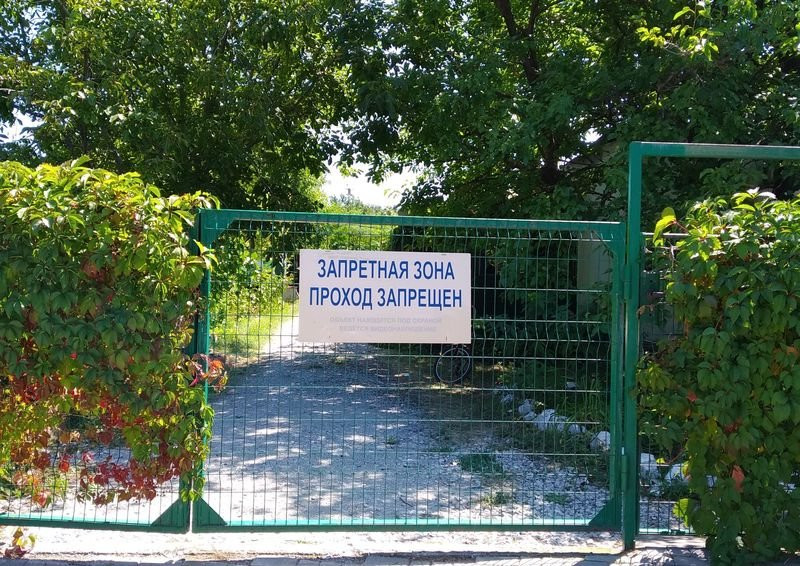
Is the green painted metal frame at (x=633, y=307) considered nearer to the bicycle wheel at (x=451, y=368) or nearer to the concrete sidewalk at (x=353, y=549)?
the concrete sidewalk at (x=353, y=549)

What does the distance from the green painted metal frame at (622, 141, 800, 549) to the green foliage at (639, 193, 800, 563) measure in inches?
9.3

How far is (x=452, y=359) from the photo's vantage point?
5293mm

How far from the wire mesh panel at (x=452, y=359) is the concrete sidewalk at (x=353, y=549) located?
147 millimetres

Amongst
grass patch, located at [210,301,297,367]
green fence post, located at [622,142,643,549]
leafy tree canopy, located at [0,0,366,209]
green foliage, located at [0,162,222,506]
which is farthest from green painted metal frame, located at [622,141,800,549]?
leafy tree canopy, located at [0,0,366,209]

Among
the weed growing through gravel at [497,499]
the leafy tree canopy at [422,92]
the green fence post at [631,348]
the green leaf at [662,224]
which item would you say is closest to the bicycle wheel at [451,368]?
the weed growing through gravel at [497,499]

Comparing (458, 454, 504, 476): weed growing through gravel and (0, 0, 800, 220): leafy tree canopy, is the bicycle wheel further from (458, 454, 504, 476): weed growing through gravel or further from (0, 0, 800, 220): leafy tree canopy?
(0, 0, 800, 220): leafy tree canopy

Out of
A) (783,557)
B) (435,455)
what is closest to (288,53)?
(435,455)

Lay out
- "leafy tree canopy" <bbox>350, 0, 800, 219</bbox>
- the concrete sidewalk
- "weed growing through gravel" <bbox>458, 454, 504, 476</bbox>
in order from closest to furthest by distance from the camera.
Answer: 1. the concrete sidewalk
2. "weed growing through gravel" <bbox>458, 454, 504, 476</bbox>
3. "leafy tree canopy" <bbox>350, 0, 800, 219</bbox>

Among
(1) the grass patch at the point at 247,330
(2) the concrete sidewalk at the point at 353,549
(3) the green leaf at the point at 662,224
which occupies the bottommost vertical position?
(2) the concrete sidewalk at the point at 353,549

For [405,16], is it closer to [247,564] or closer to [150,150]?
[150,150]

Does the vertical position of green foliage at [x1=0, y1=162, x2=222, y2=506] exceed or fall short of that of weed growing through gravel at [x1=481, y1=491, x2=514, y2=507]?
it exceeds it

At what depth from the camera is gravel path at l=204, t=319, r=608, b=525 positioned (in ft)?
16.5

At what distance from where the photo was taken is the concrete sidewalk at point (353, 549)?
177 inches

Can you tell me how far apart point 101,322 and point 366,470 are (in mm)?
3316
